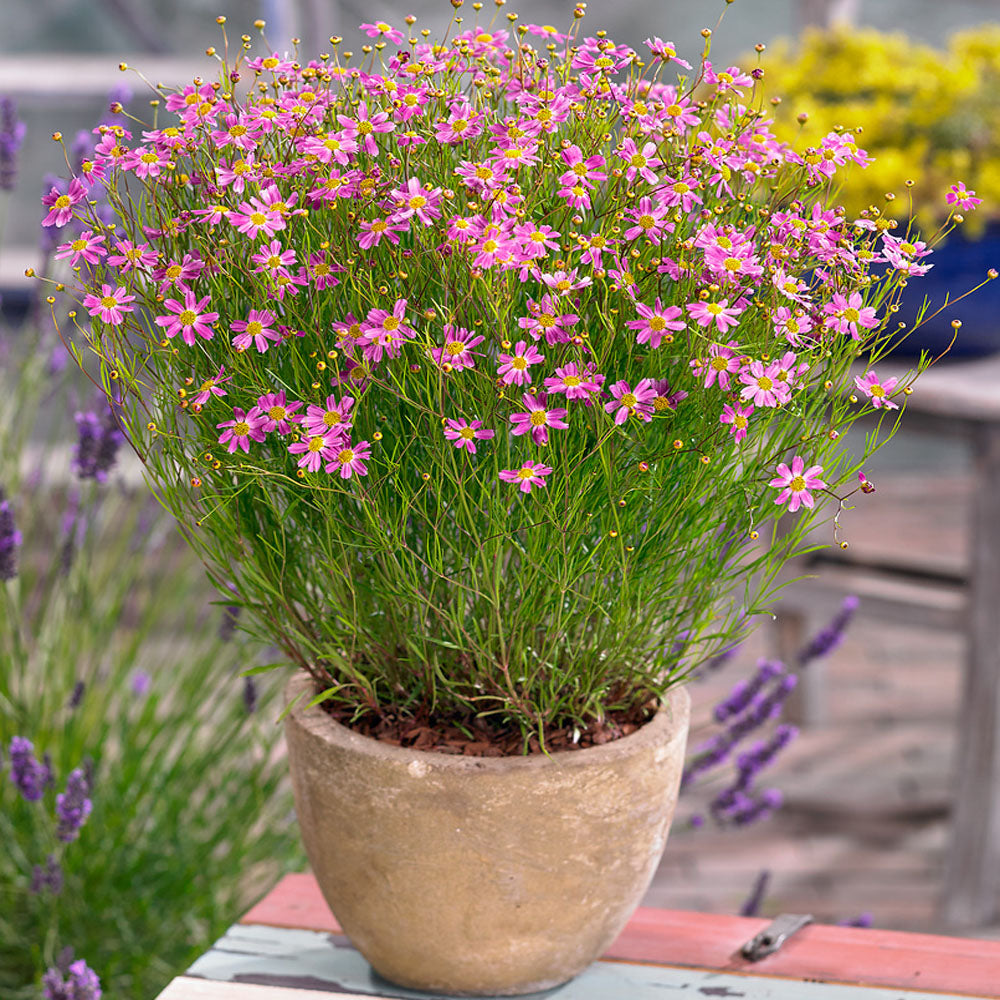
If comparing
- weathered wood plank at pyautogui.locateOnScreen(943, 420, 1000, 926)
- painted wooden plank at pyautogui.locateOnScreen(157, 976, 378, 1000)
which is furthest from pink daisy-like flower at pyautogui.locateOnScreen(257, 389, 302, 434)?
weathered wood plank at pyautogui.locateOnScreen(943, 420, 1000, 926)

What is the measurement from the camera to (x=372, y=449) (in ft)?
2.47

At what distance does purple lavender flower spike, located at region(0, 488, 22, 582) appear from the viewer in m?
1.09

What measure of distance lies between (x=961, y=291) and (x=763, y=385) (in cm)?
123

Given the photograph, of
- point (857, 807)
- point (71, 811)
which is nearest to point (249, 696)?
point (71, 811)

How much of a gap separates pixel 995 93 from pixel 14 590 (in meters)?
1.58

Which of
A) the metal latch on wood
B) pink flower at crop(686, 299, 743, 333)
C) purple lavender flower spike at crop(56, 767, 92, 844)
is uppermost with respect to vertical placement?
pink flower at crop(686, 299, 743, 333)

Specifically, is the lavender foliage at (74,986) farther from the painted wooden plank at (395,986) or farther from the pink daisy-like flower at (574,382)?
the pink daisy-like flower at (574,382)

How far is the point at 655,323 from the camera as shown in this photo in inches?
26.5

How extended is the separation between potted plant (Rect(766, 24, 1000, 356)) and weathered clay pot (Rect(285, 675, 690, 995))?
43.9 inches

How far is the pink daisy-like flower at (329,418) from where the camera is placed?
2.20ft

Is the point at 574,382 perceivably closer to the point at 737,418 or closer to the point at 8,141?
the point at 737,418

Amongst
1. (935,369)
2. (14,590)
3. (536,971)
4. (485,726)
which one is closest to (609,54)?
(485,726)

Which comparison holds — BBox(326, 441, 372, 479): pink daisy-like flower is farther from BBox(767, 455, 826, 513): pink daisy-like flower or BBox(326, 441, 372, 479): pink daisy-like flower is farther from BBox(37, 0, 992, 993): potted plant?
BBox(767, 455, 826, 513): pink daisy-like flower

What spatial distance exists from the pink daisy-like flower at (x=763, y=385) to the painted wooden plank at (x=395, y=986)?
18.1 inches
